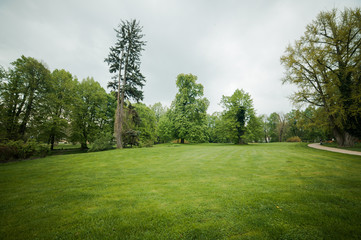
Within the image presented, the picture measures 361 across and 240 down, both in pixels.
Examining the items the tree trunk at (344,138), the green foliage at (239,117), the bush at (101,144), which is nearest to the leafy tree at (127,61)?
the bush at (101,144)

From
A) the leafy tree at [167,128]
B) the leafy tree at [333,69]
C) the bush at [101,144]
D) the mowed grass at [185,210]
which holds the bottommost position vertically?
the mowed grass at [185,210]

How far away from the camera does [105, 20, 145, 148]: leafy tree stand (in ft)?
59.0

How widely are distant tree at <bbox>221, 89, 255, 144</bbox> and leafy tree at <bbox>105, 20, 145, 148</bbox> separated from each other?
19.1 meters

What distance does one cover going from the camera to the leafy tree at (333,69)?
14.3 m

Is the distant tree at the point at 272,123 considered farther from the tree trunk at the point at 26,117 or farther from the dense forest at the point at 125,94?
the tree trunk at the point at 26,117

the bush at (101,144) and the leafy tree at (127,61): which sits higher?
the leafy tree at (127,61)

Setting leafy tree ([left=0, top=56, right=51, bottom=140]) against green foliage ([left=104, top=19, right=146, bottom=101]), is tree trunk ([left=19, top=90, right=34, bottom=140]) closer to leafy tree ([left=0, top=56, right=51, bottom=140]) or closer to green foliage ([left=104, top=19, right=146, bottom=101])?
→ leafy tree ([left=0, top=56, right=51, bottom=140])

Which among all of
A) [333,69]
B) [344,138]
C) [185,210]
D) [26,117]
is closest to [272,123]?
[344,138]

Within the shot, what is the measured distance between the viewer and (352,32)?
14.9m

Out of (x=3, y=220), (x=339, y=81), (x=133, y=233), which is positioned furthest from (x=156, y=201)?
(x=339, y=81)

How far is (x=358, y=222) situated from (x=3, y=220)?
7268mm

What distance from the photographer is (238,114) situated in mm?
28203

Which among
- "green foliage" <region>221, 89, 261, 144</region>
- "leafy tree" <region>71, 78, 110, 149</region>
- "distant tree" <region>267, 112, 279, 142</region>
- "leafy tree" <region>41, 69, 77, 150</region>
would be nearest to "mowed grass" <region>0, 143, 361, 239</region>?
"leafy tree" <region>41, 69, 77, 150</region>

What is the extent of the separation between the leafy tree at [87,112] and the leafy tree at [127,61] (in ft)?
28.3
